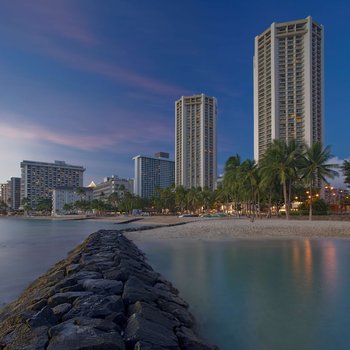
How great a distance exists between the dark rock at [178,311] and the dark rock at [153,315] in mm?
277

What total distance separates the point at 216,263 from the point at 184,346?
962 centimetres

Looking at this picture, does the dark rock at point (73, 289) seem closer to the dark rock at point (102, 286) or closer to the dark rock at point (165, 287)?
the dark rock at point (102, 286)

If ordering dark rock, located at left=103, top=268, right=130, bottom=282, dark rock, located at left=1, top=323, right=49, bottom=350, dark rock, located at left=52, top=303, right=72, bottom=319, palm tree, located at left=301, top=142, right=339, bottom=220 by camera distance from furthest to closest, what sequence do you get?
palm tree, located at left=301, top=142, right=339, bottom=220 → dark rock, located at left=103, top=268, right=130, bottom=282 → dark rock, located at left=52, top=303, right=72, bottom=319 → dark rock, located at left=1, top=323, right=49, bottom=350

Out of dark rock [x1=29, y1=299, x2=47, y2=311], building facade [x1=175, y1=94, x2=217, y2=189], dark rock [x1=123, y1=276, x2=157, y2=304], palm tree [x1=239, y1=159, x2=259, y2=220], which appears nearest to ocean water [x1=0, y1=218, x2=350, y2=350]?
dark rock [x1=123, y1=276, x2=157, y2=304]

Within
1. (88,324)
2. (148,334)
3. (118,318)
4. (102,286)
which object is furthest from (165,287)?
(148,334)

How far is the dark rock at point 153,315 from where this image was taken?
6.05 meters

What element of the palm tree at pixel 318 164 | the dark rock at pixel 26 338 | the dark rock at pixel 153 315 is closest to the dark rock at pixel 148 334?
the dark rock at pixel 153 315

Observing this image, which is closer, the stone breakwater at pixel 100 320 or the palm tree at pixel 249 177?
the stone breakwater at pixel 100 320

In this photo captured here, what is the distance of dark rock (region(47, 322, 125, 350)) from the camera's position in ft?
15.3

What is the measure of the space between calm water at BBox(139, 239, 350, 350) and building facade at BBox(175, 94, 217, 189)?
145 metres

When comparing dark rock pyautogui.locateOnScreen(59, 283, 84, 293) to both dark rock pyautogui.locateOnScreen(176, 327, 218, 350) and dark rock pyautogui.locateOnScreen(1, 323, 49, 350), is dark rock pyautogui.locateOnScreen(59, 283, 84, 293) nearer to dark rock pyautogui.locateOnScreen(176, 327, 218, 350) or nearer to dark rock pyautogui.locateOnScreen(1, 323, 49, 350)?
dark rock pyautogui.locateOnScreen(1, 323, 49, 350)

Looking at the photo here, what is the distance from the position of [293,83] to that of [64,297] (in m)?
129

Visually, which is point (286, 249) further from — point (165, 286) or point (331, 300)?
point (165, 286)

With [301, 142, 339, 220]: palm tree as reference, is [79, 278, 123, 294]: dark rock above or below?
below
